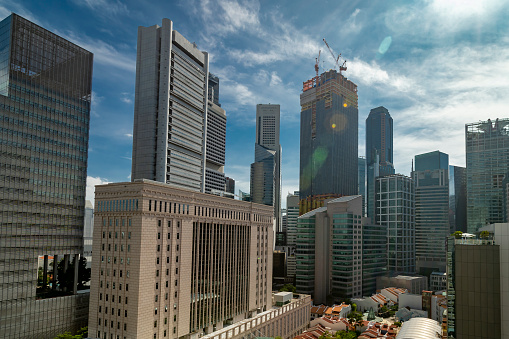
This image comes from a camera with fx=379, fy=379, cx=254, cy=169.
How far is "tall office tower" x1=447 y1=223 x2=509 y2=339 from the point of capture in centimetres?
5700

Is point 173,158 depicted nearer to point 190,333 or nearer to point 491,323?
point 190,333

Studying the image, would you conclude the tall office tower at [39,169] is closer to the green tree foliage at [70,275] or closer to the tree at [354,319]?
the green tree foliage at [70,275]

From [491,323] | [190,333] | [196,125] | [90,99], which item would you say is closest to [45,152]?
[90,99]

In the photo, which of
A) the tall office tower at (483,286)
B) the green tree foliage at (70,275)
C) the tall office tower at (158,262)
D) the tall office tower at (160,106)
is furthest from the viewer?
the tall office tower at (160,106)

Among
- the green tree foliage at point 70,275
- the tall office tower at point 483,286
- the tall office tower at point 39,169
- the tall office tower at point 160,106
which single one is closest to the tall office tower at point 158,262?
the tall office tower at point 39,169

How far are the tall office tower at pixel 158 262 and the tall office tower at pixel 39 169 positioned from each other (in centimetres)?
1811

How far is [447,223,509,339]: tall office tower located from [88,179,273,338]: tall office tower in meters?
64.7

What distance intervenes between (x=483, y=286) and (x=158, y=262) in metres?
69.2

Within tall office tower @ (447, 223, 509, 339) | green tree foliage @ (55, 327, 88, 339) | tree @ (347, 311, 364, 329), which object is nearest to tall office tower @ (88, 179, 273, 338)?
green tree foliage @ (55, 327, 88, 339)

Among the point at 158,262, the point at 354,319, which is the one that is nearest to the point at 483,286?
the point at 158,262

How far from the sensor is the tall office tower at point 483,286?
187ft

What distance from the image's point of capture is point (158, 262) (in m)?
94.0

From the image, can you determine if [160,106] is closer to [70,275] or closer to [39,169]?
[39,169]

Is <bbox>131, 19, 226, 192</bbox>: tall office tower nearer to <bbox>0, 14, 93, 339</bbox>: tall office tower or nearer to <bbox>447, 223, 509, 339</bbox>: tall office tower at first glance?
<bbox>0, 14, 93, 339</bbox>: tall office tower
